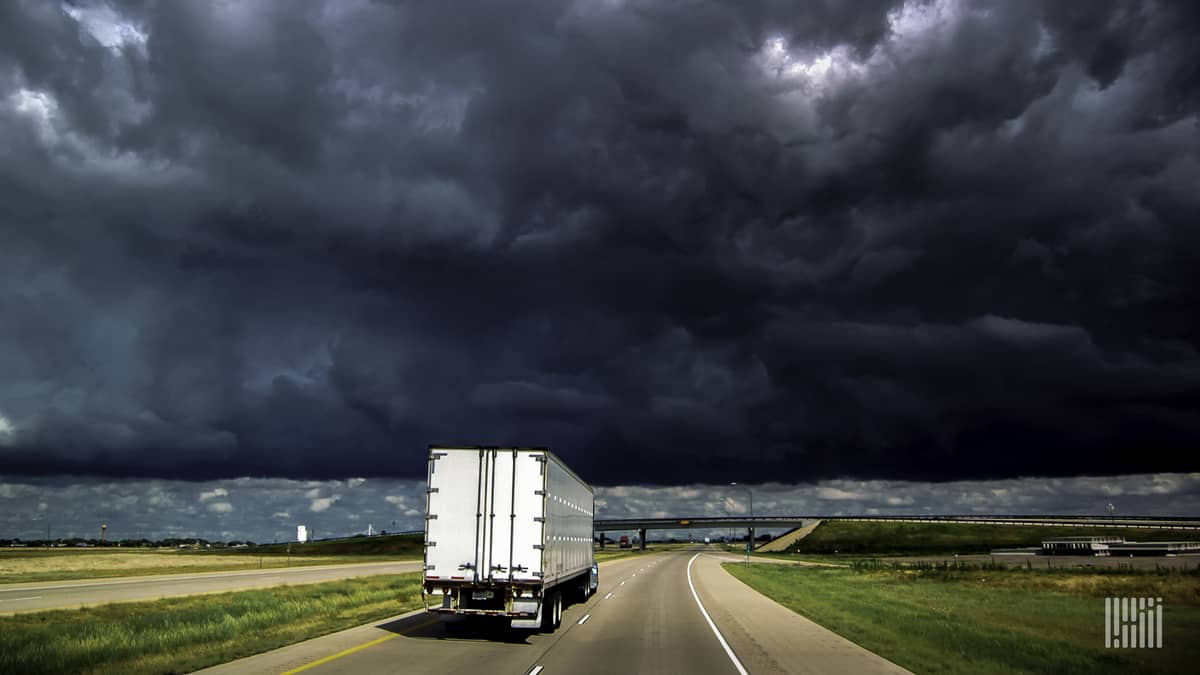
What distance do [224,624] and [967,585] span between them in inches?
1562

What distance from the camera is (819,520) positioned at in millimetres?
193375

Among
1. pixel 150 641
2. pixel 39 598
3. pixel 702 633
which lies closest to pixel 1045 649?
pixel 702 633

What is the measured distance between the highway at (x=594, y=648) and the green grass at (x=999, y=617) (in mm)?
1662

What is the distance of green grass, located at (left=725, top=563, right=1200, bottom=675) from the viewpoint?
56.5 ft

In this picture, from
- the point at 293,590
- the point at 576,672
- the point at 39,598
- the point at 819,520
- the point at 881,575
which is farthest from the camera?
the point at 819,520

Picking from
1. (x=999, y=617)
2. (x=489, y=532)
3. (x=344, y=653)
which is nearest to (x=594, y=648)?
(x=489, y=532)

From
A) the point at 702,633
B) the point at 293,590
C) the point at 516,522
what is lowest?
the point at 293,590

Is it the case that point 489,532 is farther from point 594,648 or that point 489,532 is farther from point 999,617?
point 999,617

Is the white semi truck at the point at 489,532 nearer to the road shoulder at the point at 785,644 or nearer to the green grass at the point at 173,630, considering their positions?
the green grass at the point at 173,630

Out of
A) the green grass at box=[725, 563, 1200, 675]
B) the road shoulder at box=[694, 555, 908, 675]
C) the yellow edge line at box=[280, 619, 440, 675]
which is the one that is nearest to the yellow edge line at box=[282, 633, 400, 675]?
the yellow edge line at box=[280, 619, 440, 675]

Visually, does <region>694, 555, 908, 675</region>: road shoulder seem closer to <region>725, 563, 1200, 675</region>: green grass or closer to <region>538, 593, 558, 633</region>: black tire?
<region>725, 563, 1200, 675</region>: green grass

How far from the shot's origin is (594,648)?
17891 mm

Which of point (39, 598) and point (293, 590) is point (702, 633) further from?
point (39, 598)

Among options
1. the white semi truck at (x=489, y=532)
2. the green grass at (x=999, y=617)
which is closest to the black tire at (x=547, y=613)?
the white semi truck at (x=489, y=532)
